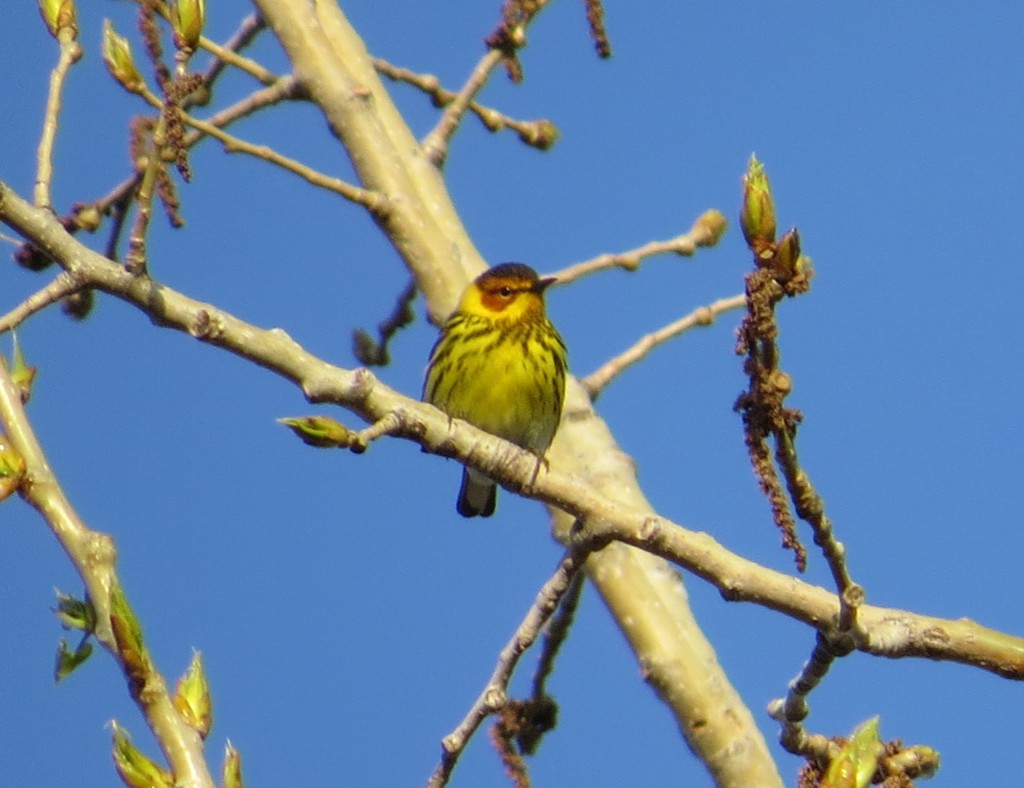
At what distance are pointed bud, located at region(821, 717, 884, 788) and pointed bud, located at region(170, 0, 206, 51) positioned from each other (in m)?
1.82

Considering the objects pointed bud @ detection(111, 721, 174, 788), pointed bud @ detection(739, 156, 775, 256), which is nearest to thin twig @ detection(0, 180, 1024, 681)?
pointed bud @ detection(111, 721, 174, 788)

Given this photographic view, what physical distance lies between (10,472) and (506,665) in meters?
1.23

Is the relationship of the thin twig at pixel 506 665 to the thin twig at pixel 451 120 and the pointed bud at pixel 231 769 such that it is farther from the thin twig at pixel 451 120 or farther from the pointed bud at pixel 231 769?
the thin twig at pixel 451 120

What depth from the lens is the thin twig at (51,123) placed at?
329cm

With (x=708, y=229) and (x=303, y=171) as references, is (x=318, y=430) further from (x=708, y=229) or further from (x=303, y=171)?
(x=708, y=229)

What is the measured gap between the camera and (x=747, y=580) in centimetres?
343

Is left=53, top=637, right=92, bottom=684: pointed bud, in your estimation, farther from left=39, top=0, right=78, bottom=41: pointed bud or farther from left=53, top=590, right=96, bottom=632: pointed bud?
left=39, top=0, right=78, bottom=41: pointed bud

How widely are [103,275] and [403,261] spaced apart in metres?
2.89

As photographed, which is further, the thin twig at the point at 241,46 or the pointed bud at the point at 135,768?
the thin twig at the point at 241,46

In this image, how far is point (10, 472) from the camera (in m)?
2.82

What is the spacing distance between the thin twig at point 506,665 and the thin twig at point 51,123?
129cm

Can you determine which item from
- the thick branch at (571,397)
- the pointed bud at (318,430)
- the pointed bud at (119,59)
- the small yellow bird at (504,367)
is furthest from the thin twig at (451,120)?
the pointed bud at (318,430)

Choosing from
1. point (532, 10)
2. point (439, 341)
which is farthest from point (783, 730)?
point (439, 341)

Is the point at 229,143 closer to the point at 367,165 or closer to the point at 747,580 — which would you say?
the point at 367,165
